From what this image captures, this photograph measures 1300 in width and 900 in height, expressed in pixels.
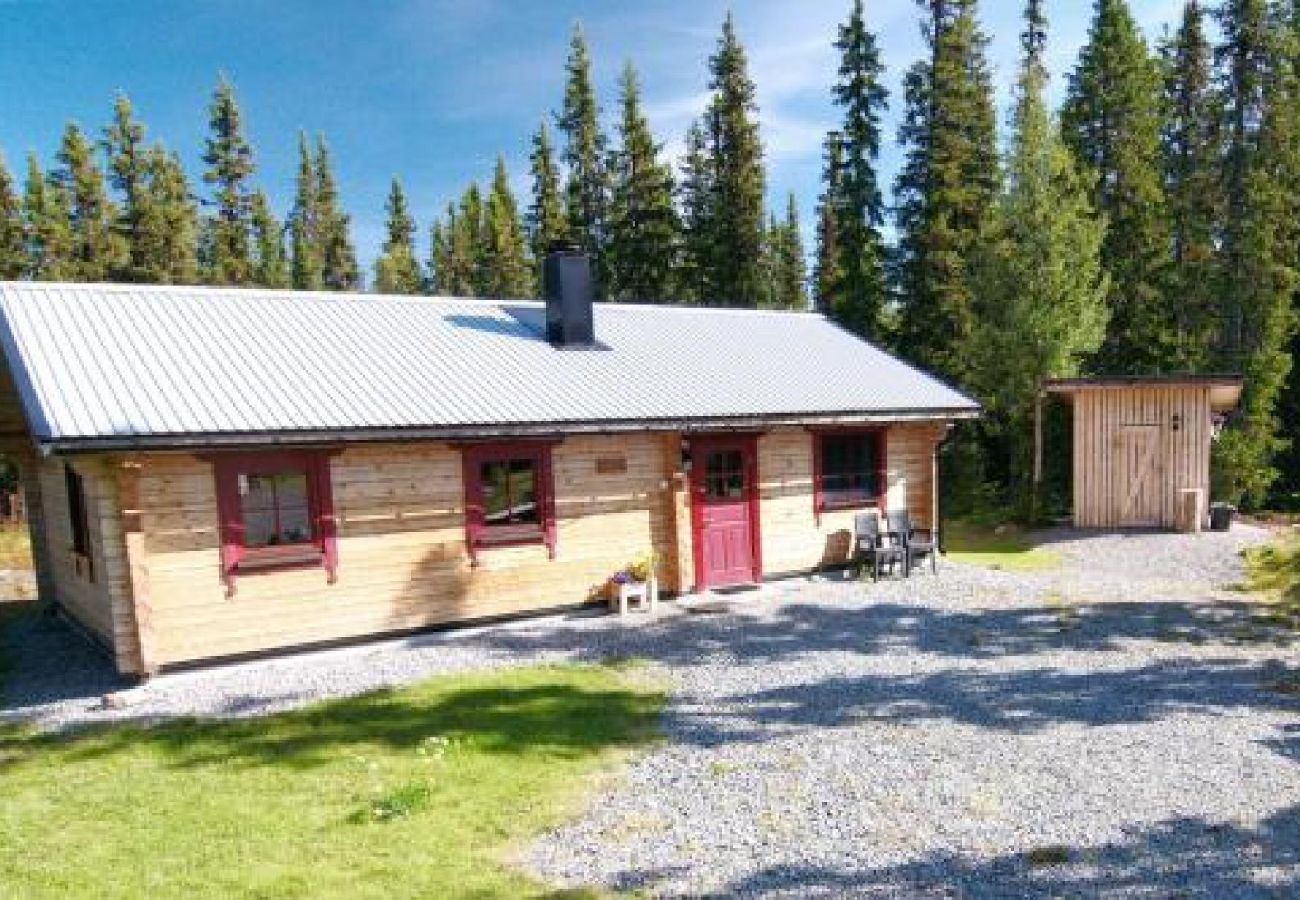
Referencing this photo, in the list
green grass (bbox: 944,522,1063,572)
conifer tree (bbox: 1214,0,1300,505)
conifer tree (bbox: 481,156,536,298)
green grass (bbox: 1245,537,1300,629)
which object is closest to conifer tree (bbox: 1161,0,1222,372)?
conifer tree (bbox: 1214,0,1300,505)

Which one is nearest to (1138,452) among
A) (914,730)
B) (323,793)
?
(914,730)

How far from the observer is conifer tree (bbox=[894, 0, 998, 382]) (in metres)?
27.6

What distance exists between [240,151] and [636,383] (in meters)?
43.4

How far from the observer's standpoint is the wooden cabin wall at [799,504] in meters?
14.5

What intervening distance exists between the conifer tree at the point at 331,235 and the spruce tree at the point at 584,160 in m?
25.6

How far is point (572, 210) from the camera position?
3994 cm

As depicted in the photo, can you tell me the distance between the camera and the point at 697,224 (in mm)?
35750

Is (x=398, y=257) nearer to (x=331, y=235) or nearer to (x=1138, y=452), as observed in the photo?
(x=331, y=235)

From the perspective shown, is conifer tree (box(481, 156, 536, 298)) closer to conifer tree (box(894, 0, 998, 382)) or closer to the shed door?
conifer tree (box(894, 0, 998, 382))

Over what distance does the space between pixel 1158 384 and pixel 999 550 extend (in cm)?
537

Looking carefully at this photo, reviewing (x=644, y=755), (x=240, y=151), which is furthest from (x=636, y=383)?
(x=240, y=151)

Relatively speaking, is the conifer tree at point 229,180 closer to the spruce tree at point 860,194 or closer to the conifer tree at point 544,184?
the conifer tree at point 544,184

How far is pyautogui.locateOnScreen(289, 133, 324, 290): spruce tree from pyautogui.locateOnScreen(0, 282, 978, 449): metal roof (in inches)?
1821

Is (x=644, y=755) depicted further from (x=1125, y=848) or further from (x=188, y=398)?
(x=188, y=398)
